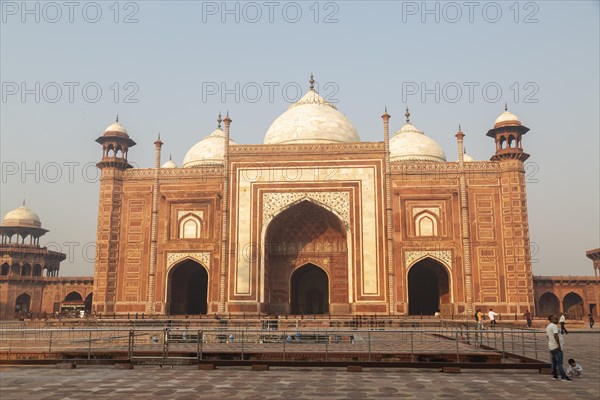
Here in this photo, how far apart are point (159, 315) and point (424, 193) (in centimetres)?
1336

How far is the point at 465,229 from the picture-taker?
26.2 meters

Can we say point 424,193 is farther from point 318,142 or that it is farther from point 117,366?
point 117,366

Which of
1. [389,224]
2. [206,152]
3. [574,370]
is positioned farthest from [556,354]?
[206,152]

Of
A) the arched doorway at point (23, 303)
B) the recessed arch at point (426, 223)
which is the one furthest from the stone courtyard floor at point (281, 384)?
the arched doorway at point (23, 303)

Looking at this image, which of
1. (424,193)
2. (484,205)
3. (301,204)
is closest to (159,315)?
(301,204)

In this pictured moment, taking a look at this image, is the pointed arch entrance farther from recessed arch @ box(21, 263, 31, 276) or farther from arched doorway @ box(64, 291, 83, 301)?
recessed arch @ box(21, 263, 31, 276)

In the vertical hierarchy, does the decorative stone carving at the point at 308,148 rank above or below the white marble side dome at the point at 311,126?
below

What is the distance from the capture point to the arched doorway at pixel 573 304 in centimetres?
3209

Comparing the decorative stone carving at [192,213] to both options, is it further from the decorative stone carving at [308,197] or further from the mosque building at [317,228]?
the decorative stone carving at [308,197]

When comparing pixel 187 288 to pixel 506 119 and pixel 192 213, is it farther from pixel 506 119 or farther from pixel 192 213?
pixel 506 119

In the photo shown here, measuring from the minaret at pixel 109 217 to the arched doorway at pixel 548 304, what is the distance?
22843mm

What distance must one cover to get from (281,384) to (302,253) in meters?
20.8

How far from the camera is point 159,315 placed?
1001 inches

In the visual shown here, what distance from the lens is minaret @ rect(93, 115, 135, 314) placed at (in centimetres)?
2680
